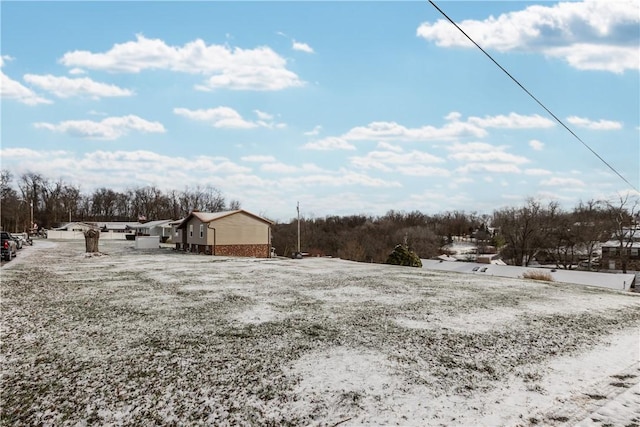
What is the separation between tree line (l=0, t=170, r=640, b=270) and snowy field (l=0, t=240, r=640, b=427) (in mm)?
34266

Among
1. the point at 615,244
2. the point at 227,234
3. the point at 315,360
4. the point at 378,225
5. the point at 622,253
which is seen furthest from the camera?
the point at 378,225

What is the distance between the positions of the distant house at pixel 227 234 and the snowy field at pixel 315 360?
72.7ft

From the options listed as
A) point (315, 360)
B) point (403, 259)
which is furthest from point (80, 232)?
Result: point (315, 360)

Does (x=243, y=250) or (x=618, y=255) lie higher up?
(x=243, y=250)

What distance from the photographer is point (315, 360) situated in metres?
7.07

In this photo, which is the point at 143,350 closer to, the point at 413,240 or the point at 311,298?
the point at 311,298

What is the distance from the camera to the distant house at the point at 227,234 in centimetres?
3550

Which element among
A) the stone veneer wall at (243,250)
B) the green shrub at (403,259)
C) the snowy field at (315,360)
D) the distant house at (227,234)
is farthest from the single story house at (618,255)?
the snowy field at (315,360)

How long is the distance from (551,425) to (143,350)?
251 inches

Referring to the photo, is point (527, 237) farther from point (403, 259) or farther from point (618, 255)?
point (403, 259)

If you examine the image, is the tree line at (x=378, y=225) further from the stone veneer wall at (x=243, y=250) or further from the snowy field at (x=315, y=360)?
the snowy field at (x=315, y=360)

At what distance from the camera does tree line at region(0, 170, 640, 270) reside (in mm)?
62094

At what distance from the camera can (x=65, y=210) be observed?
94875mm

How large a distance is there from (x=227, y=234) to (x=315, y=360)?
3009 centimetres
